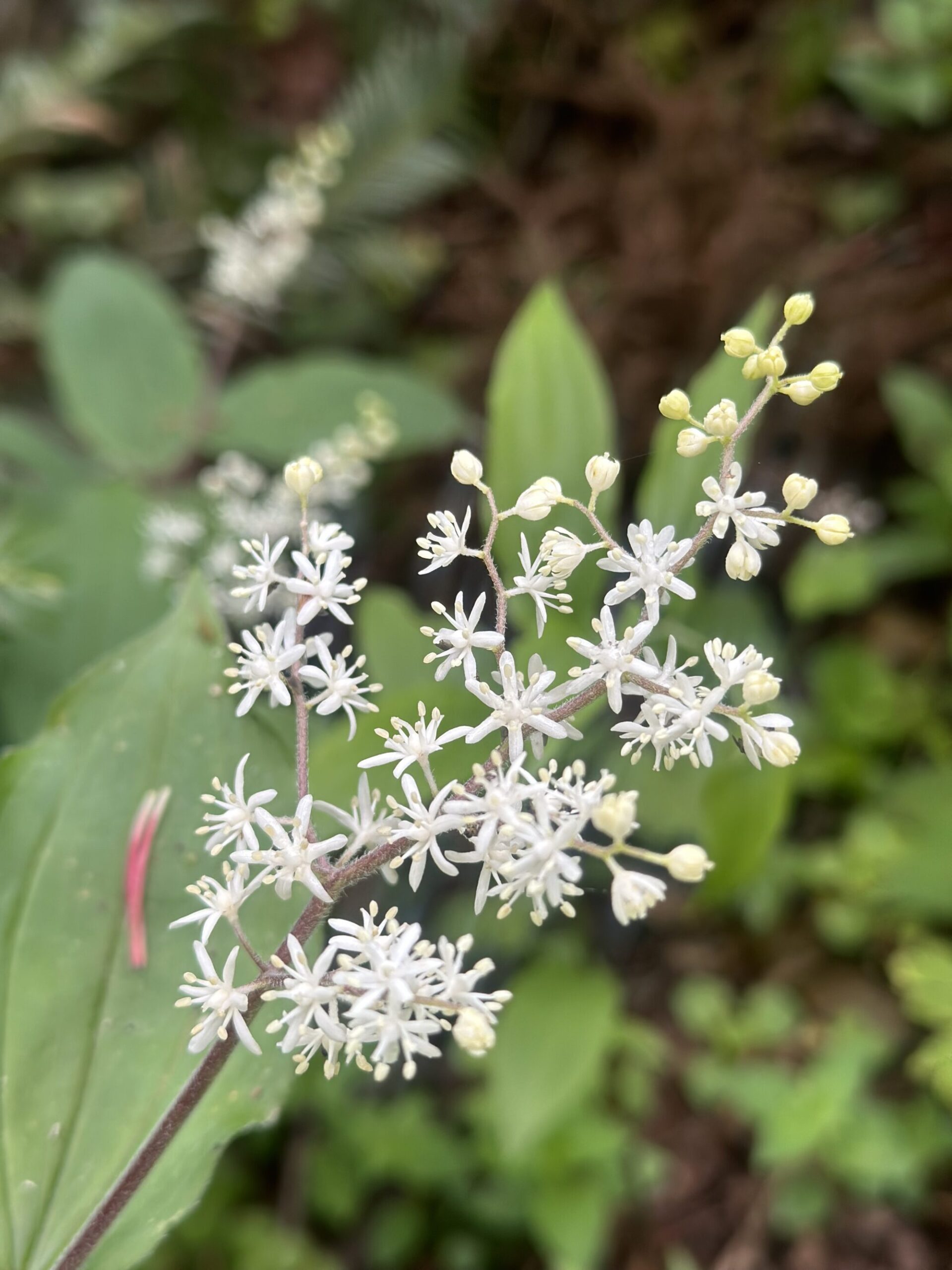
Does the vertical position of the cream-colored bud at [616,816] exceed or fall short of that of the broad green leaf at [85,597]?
it exceeds it

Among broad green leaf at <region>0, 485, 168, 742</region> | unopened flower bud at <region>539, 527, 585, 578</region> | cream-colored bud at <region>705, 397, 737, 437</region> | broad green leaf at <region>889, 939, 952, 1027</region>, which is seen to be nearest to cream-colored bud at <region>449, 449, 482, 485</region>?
unopened flower bud at <region>539, 527, 585, 578</region>

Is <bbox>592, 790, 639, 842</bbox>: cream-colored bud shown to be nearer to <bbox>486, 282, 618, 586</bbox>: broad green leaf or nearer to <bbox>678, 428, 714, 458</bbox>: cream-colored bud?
<bbox>678, 428, 714, 458</bbox>: cream-colored bud

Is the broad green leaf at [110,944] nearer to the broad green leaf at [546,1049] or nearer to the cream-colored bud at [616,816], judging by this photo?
the cream-colored bud at [616,816]

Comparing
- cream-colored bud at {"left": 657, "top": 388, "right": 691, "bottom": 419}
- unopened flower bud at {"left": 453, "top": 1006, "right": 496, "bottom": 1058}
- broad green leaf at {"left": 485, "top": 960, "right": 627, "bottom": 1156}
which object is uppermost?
cream-colored bud at {"left": 657, "top": 388, "right": 691, "bottom": 419}

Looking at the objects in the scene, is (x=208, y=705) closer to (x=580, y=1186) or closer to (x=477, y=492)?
(x=477, y=492)

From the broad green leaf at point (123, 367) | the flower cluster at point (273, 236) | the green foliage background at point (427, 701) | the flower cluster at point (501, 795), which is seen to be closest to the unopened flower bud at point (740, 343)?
the flower cluster at point (501, 795)

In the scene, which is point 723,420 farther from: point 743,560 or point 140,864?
point 140,864
